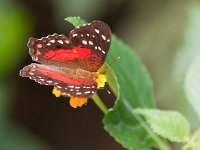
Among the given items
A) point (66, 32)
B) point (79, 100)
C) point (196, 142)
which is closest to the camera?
point (79, 100)

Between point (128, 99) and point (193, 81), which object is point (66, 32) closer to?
point (128, 99)

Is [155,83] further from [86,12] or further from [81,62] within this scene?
[81,62]

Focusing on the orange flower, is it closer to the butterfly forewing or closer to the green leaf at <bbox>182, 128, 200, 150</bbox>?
the butterfly forewing

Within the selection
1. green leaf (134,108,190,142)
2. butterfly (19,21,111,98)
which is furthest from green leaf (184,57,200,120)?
butterfly (19,21,111,98)

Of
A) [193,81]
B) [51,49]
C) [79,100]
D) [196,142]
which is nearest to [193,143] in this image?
[196,142]

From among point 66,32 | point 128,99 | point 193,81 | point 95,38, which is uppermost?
point 95,38

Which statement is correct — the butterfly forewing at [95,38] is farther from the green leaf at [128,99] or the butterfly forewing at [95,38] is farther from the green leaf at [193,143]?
the green leaf at [193,143]

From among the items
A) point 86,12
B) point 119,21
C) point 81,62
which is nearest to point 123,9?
point 119,21
